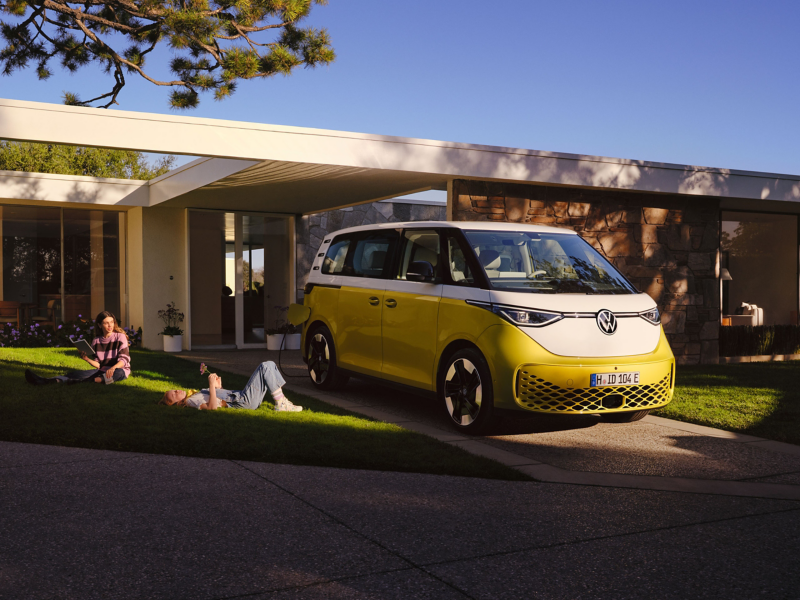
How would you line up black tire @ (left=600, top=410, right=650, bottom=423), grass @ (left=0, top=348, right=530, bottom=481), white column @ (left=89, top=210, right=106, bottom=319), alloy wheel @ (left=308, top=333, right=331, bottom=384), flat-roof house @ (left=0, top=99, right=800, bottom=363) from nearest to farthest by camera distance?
grass @ (left=0, top=348, right=530, bottom=481), black tire @ (left=600, top=410, right=650, bottom=423), alloy wheel @ (left=308, top=333, right=331, bottom=384), flat-roof house @ (left=0, top=99, right=800, bottom=363), white column @ (left=89, top=210, right=106, bottom=319)

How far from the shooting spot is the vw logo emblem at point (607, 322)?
6.56 m

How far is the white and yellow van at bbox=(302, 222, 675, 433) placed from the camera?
6406 millimetres

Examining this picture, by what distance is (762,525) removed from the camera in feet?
14.1

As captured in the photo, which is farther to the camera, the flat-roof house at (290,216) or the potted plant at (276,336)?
the potted plant at (276,336)

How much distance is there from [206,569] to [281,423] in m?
3.33

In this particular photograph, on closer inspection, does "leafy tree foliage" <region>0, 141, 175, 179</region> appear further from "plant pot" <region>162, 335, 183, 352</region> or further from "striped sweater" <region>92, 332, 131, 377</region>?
"striped sweater" <region>92, 332, 131, 377</region>

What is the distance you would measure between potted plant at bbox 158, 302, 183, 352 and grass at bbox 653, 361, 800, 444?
941cm

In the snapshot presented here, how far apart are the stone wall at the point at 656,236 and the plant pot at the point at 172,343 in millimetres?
7455

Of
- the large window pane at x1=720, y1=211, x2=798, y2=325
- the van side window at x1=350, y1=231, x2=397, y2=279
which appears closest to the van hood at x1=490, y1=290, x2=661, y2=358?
the van side window at x1=350, y1=231, x2=397, y2=279

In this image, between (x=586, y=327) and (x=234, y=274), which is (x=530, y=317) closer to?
(x=586, y=327)

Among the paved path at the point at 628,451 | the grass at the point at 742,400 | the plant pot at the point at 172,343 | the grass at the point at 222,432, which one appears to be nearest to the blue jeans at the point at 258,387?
the grass at the point at 222,432

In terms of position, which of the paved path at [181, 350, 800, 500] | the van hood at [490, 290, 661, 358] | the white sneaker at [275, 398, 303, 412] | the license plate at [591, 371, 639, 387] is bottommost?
the paved path at [181, 350, 800, 500]

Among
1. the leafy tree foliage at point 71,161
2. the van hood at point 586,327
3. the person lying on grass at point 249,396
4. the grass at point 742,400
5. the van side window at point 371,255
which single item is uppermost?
the leafy tree foliage at point 71,161

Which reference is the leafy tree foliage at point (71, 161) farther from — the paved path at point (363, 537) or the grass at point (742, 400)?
the paved path at point (363, 537)
